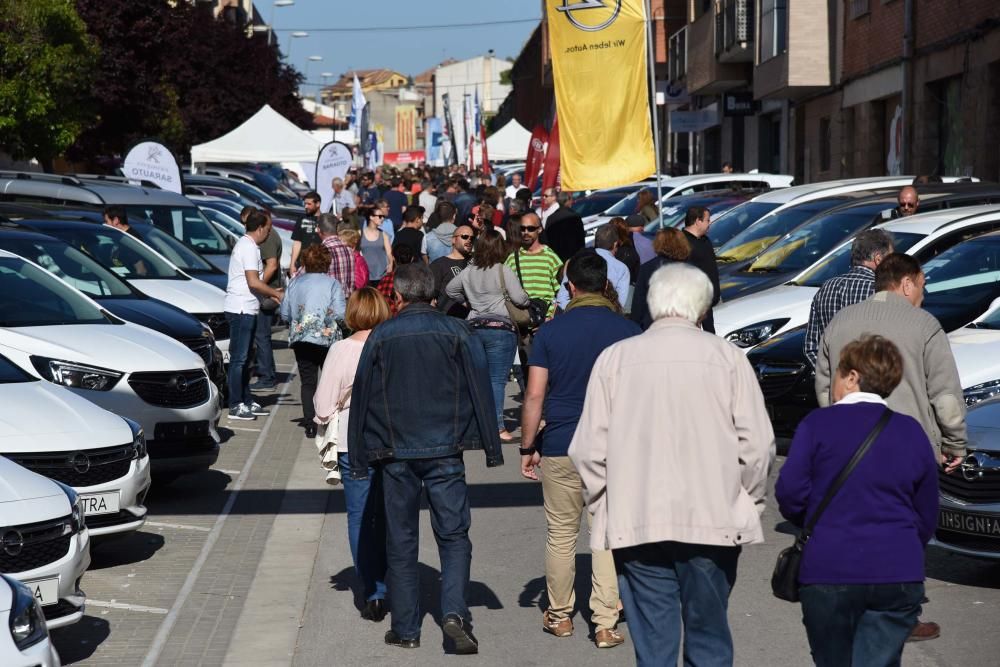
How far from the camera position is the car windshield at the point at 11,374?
868 cm

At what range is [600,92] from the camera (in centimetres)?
1294

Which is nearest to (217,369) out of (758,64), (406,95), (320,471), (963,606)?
(320,471)

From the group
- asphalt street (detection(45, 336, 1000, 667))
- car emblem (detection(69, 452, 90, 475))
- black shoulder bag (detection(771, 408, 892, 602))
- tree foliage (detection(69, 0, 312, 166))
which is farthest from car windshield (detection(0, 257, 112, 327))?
tree foliage (detection(69, 0, 312, 166))

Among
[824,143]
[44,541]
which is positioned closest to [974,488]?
[44,541]

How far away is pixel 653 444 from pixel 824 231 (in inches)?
387

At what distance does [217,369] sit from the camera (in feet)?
43.3

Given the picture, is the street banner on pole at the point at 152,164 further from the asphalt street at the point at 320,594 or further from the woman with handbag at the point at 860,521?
the woman with handbag at the point at 860,521

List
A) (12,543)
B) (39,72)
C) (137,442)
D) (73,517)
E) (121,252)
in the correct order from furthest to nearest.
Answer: (39,72), (121,252), (137,442), (73,517), (12,543)

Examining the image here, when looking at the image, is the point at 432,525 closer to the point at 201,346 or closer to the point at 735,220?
the point at 201,346

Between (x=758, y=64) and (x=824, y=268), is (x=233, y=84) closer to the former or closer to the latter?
(x=758, y=64)

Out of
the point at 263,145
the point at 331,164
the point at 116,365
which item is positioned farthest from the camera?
the point at 263,145

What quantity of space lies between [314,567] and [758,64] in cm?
2741

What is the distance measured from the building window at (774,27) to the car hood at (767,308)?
773 inches

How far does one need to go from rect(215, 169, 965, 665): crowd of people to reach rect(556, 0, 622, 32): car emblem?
2.59 metres
